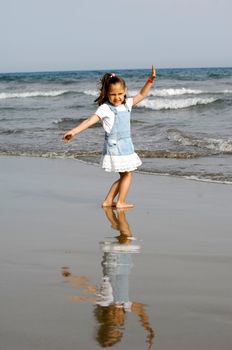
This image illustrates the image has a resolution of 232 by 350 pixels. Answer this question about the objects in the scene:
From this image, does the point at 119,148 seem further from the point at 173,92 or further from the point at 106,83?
the point at 173,92

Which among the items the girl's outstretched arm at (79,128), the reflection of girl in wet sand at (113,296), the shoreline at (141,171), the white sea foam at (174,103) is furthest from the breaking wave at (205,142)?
the white sea foam at (174,103)

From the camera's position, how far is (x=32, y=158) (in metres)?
9.70

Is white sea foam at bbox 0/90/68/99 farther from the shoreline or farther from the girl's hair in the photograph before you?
the girl's hair

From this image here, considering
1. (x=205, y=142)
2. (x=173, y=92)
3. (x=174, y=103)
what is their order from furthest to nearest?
(x=173, y=92) < (x=174, y=103) < (x=205, y=142)

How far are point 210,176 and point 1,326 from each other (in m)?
4.97

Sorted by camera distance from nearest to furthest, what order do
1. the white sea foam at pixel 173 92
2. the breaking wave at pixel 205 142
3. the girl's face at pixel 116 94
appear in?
1. the girl's face at pixel 116 94
2. the breaking wave at pixel 205 142
3. the white sea foam at pixel 173 92

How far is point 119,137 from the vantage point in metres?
6.16

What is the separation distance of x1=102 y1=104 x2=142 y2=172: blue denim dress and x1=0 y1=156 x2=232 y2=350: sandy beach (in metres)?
0.34

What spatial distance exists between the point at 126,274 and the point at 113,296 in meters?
0.40

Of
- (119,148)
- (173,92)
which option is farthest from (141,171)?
(173,92)

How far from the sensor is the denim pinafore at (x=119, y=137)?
6094 millimetres

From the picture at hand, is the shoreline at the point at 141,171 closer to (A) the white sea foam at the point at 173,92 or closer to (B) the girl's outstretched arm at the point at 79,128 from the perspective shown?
(B) the girl's outstretched arm at the point at 79,128

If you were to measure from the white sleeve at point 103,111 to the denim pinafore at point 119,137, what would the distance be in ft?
0.38

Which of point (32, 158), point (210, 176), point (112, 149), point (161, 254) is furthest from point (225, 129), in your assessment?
point (161, 254)
